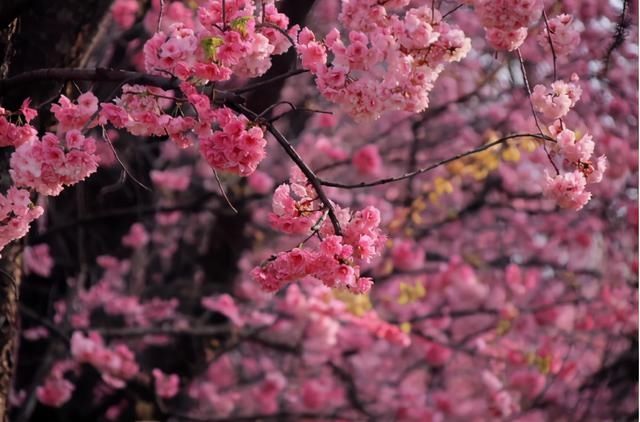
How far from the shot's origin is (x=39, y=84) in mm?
4398

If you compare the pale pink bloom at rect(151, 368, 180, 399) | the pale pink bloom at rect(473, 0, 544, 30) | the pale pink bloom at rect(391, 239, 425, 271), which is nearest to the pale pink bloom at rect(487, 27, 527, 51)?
the pale pink bloom at rect(473, 0, 544, 30)

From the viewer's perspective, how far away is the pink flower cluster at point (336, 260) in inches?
137

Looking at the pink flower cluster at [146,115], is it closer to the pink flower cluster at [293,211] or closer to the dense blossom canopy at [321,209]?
the dense blossom canopy at [321,209]

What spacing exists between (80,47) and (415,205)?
5616mm

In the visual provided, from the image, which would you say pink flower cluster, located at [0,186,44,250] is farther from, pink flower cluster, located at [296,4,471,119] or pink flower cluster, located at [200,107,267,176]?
pink flower cluster, located at [296,4,471,119]

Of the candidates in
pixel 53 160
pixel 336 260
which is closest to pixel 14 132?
pixel 53 160

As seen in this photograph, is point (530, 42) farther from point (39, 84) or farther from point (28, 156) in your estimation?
point (28, 156)

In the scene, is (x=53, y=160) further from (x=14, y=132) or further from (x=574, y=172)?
Answer: (x=574, y=172)

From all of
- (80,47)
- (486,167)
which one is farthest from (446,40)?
(486,167)

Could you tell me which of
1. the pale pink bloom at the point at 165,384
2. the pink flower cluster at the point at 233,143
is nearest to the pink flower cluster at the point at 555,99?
the pink flower cluster at the point at 233,143

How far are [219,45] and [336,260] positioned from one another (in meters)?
0.88

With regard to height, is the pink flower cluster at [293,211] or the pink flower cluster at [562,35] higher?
the pink flower cluster at [562,35]

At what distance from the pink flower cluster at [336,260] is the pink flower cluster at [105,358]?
4221 millimetres

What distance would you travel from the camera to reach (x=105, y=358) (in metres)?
7.70
